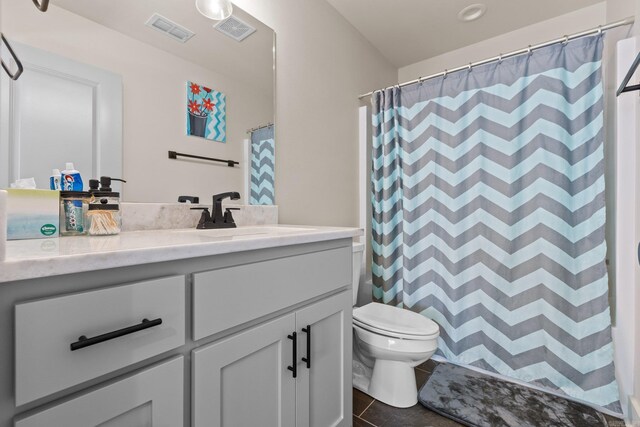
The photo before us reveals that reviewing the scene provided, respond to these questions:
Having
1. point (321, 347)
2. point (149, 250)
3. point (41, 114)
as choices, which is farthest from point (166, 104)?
point (321, 347)

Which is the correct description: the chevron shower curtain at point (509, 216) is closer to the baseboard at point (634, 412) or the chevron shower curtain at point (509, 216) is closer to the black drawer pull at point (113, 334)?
the baseboard at point (634, 412)

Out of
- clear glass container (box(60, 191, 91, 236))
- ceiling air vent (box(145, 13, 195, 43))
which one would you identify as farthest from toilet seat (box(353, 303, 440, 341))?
ceiling air vent (box(145, 13, 195, 43))

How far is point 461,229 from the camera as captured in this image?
72.4 inches

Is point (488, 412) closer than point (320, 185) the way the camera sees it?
Yes

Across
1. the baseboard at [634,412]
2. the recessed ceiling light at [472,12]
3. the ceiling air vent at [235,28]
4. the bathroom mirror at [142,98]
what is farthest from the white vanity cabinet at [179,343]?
the recessed ceiling light at [472,12]

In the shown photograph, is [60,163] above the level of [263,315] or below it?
above

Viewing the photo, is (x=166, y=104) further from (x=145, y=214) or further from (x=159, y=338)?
(x=159, y=338)

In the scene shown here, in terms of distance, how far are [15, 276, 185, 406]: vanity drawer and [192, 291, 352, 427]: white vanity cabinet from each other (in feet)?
0.41

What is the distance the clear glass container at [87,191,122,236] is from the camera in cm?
85

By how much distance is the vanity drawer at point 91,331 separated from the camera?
46 cm

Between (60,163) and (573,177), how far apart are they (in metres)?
2.24

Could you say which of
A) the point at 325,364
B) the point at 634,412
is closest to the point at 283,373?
the point at 325,364

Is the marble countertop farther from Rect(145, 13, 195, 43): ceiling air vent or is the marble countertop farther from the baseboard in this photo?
the baseboard

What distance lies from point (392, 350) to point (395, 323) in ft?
0.62
